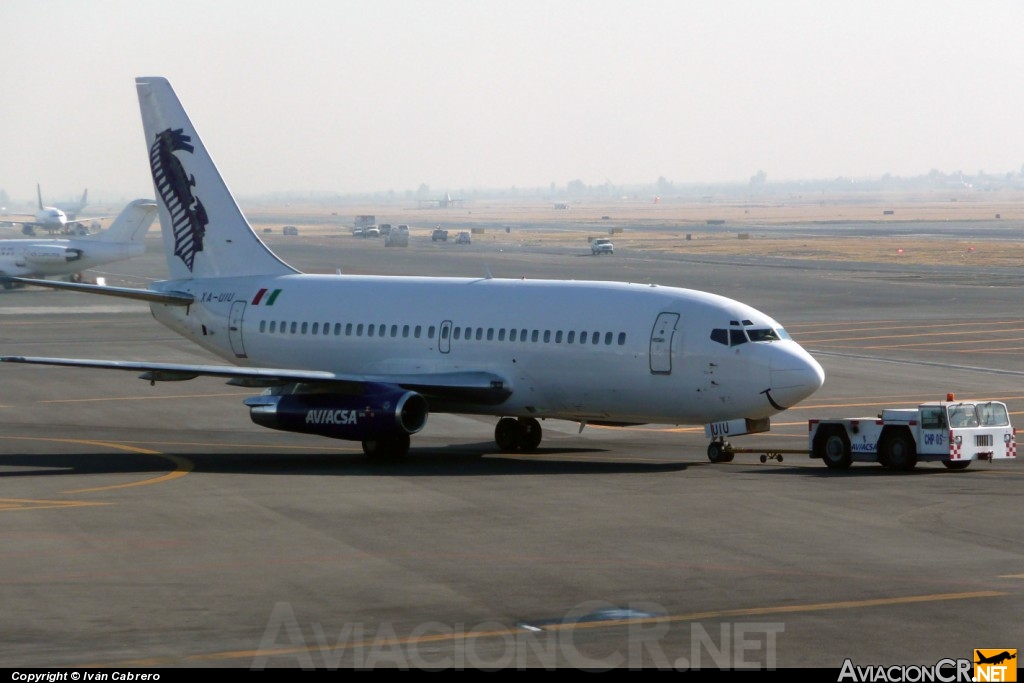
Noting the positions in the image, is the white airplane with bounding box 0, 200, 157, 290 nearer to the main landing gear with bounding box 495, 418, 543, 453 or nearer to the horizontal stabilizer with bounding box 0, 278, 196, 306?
the horizontal stabilizer with bounding box 0, 278, 196, 306

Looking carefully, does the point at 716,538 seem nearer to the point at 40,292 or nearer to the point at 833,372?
the point at 833,372

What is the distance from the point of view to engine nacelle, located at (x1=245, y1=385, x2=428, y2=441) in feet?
129

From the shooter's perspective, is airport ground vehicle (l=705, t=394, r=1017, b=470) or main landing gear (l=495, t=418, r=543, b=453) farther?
main landing gear (l=495, t=418, r=543, b=453)

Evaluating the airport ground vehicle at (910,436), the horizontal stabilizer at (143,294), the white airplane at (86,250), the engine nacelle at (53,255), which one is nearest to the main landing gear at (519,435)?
the airport ground vehicle at (910,436)

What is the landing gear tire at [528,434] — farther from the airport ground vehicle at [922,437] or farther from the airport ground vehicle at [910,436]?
the airport ground vehicle at [922,437]

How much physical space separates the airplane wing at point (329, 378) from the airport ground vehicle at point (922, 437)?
8994mm

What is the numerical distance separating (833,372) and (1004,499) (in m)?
29.2

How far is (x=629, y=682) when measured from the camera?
1775 centimetres

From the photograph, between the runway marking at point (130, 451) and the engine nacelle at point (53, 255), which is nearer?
the runway marking at point (130, 451)

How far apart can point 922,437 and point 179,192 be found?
2562cm

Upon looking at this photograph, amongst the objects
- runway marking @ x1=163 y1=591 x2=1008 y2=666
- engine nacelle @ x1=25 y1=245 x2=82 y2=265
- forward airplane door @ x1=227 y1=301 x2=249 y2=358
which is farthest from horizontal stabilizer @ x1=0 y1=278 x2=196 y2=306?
engine nacelle @ x1=25 y1=245 x2=82 y2=265

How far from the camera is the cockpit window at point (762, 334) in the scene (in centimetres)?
3891

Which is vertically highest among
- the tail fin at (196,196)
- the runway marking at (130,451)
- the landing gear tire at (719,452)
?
the tail fin at (196,196)

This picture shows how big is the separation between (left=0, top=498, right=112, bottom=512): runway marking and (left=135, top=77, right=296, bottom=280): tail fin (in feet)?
56.6
